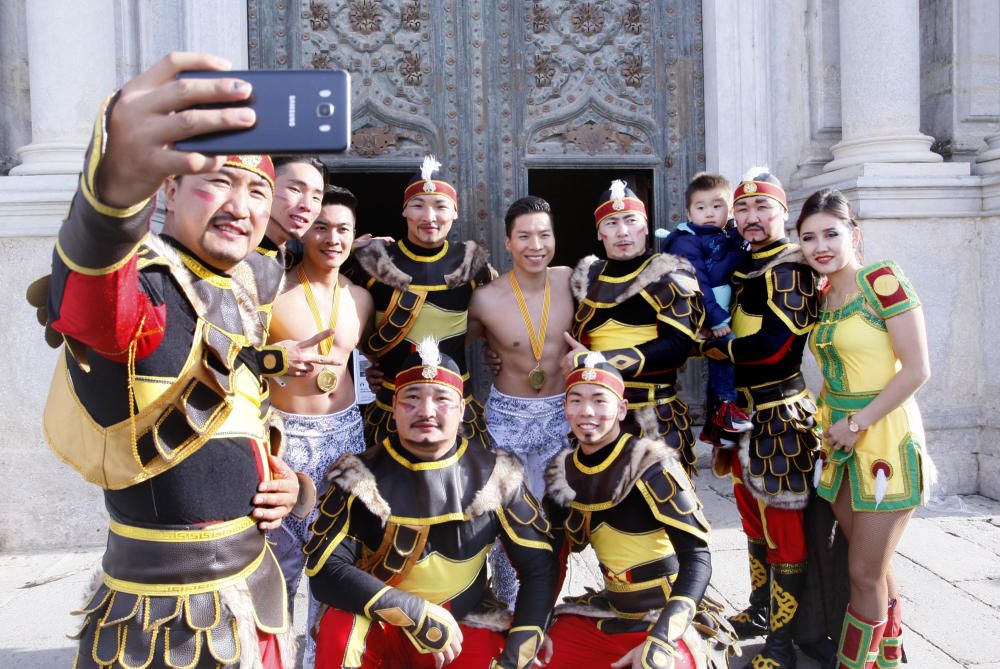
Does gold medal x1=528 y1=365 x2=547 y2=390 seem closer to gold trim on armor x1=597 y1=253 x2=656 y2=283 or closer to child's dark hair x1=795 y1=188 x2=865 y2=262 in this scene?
gold trim on armor x1=597 y1=253 x2=656 y2=283

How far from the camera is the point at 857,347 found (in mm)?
3047

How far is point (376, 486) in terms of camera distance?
276 centimetres

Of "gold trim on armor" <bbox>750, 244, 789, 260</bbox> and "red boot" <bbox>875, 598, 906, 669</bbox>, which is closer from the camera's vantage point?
"red boot" <bbox>875, 598, 906, 669</bbox>

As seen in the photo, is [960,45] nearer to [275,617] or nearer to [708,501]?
[708,501]

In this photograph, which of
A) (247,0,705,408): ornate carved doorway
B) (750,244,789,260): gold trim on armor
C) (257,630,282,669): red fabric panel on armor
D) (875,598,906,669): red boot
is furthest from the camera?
(247,0,705,408): ornate carved doorway

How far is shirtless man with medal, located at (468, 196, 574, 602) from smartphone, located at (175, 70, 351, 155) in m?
2.75

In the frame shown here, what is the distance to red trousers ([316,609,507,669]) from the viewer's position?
2572 mm

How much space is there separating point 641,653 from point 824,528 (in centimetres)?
127

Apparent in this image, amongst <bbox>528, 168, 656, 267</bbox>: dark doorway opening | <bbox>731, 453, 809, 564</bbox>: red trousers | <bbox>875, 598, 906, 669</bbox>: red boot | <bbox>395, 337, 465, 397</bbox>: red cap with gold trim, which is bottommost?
<bbox>875, 598, 906, 669</bbox>: red boot

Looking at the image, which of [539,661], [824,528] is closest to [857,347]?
[824,528]

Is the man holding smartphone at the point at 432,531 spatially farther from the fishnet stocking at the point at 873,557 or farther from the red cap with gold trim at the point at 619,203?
the red cap with gold trim at the point at 619,203

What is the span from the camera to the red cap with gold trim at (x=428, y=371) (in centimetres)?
278

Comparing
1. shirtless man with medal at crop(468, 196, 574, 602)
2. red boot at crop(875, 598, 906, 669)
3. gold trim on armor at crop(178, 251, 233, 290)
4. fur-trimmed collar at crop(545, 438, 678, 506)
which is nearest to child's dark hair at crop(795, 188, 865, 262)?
fur-trimmed collar at crop(545, 438, 678, 506)

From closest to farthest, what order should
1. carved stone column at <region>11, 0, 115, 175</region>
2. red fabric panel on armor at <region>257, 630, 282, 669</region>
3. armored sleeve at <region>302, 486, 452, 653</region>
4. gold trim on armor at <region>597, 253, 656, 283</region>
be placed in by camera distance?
1. red fabric panel on armor at <region>257, 630, 282, 669</region>
2. armored sleeve at <region>302, 486, 452, 653</region>
3. gold trim on armor at <region>597, 253, 656, 283</region>
4. carved stone column at <region>11, 0, 115, 175</region>
